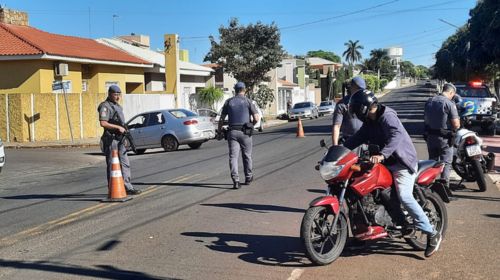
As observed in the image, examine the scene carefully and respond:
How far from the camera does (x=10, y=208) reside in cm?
950

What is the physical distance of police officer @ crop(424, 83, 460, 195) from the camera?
8.70 metres

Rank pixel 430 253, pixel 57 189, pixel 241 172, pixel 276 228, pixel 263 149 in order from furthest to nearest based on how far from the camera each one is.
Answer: pixel 263 149
pixel 241 172
pixel 57 189
pixel 276 228
pixel 430 253

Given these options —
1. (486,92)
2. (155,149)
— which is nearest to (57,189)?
(155,149)

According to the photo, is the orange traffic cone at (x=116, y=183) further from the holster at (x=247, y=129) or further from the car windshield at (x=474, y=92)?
the car windshield at (x=474, y=92)

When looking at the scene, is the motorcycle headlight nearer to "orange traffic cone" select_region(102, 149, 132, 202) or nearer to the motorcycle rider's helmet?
the motorcycle rider's helmet

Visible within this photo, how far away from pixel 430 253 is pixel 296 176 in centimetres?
629

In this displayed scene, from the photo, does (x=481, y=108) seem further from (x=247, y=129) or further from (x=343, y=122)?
(x=343, y=122)

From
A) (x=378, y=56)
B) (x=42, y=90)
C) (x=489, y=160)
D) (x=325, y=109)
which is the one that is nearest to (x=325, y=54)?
(x=378, y=56)

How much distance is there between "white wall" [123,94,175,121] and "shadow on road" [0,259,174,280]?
2374cm

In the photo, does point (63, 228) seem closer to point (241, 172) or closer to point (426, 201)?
point (426, 201)

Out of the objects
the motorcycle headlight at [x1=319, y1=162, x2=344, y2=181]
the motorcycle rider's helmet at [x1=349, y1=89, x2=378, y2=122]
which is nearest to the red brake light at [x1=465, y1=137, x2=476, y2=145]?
the motorcycle rider's helmet at [x1=349, y1=89, x2=378, y2=122]

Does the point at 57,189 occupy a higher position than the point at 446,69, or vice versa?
the point at 446,69

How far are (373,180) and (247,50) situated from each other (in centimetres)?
3825

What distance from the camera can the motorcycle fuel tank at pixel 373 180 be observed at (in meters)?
5.62
